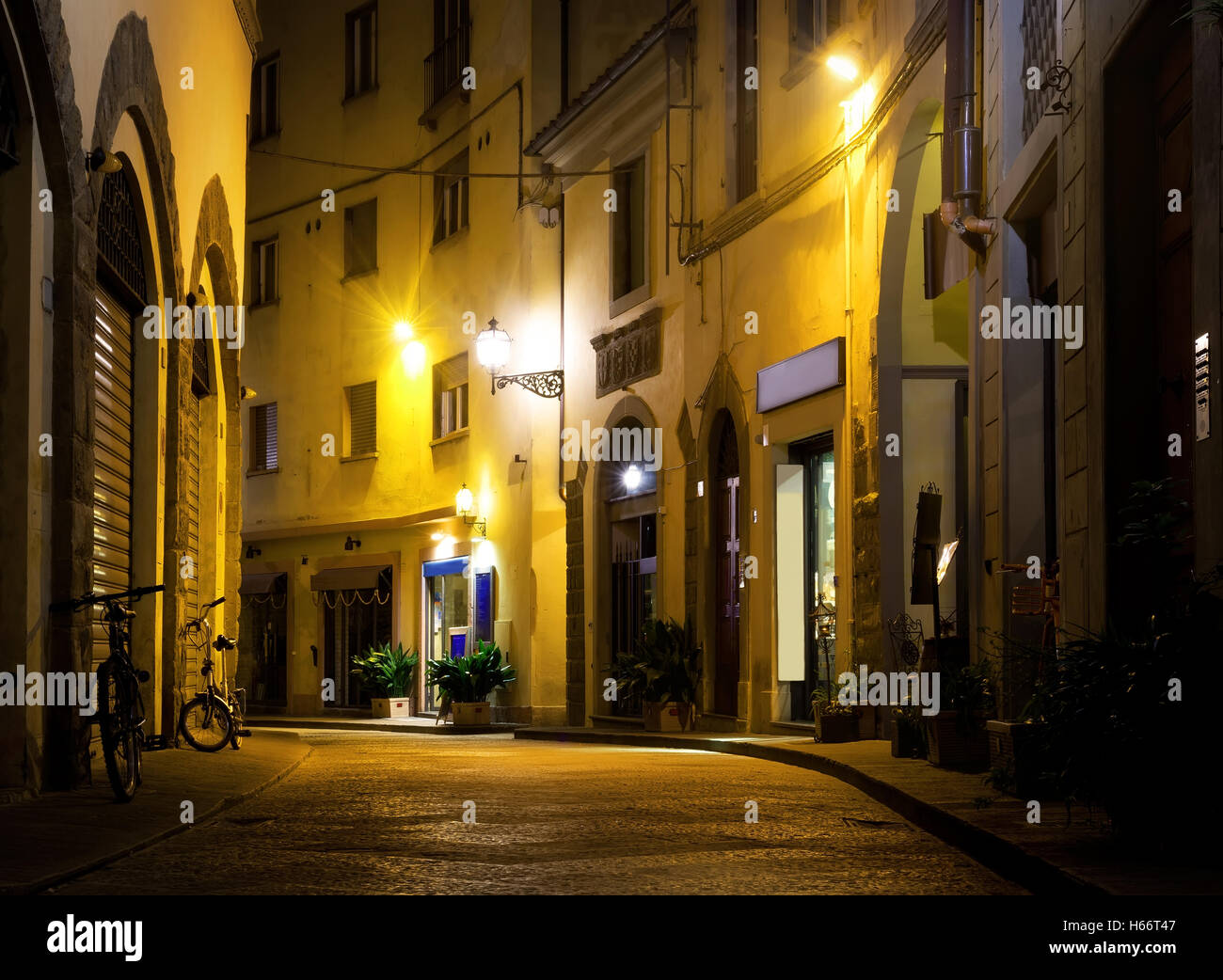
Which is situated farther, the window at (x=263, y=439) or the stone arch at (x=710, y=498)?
the window at (x=263, y=439)

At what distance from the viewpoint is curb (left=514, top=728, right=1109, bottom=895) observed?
6.40m

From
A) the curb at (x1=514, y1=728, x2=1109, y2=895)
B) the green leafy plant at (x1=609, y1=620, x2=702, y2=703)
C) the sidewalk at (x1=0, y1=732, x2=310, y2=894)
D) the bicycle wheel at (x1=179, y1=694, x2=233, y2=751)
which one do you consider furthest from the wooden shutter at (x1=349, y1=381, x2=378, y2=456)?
the sidewalk at (x1=0, y1=732, x2=310, y2=894)

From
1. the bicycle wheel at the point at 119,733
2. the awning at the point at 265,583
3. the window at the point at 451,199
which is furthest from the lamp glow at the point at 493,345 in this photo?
the bicycle wheel at the point at 119,733

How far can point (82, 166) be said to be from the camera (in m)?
11.1

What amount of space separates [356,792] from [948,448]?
738 centimetres

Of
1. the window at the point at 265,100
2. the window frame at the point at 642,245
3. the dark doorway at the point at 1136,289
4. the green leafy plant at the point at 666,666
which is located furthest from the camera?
the window at the point at 265,100

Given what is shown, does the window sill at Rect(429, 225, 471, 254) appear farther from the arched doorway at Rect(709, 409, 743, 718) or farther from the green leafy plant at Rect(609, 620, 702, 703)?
the green leafy plant at Rect(609, 620, 702, 703)

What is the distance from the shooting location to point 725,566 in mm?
20391

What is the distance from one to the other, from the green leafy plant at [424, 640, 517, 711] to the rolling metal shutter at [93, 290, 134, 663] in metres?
11.2

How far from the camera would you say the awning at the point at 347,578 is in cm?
3106

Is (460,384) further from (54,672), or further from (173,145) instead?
(54,672)

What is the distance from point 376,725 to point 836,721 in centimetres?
1269

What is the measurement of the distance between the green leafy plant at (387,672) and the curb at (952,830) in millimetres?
12852

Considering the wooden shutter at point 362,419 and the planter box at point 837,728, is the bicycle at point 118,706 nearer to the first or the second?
the planter box at point 837,728
